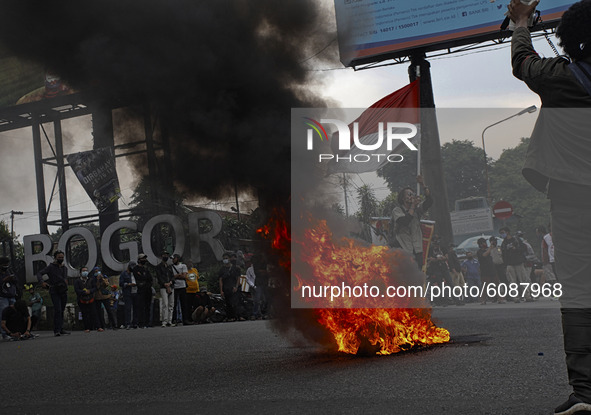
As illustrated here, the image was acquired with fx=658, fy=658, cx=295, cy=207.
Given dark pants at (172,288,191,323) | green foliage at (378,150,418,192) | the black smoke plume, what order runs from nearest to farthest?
the black smoke plume, dark pants at (172,288,191,323), green foliage at (378,150,418,192)

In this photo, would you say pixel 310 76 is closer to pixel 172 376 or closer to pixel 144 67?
pixel 144 67

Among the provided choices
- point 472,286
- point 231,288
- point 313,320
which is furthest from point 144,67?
point 472,286

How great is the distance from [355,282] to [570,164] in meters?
2.84

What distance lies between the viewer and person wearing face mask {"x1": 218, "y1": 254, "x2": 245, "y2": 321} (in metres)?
13.6

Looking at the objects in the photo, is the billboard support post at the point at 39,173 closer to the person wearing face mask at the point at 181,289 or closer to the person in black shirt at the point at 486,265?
the person wearing face mask at the point at 181,289

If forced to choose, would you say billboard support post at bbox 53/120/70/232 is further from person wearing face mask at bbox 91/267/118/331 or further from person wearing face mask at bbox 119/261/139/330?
person wearing face mask at bbox 119/261/139/330

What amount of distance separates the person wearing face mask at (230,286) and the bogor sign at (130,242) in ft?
10.8

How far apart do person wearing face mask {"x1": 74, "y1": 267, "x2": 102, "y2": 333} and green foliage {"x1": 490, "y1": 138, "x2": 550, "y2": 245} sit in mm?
45613

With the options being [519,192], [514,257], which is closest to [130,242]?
[514,257]

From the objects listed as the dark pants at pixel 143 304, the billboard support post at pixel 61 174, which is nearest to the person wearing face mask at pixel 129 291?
the dark pants at pixel 143 304

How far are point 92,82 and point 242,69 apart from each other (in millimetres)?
1789

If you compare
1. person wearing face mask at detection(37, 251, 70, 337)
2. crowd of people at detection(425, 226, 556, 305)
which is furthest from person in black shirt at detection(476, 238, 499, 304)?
person wearing face mask at detection(37, 251, 70, 337)

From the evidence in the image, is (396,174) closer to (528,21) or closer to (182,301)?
(182,301)

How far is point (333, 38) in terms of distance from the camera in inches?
351
